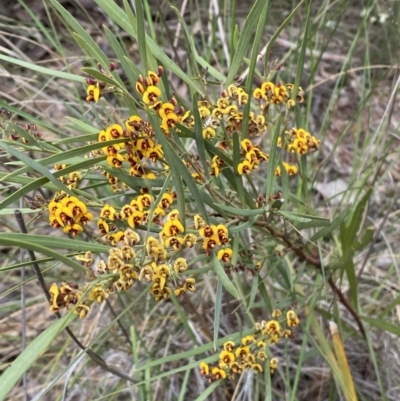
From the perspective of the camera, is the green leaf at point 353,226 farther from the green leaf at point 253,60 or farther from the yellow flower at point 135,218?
the yellow flower at point 135,218

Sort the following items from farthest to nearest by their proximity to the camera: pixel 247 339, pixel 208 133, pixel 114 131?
pixel 247 339 → pixel 208 133 → pixel 114 131

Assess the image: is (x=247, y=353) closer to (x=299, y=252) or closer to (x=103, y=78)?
(x=299, y=252)

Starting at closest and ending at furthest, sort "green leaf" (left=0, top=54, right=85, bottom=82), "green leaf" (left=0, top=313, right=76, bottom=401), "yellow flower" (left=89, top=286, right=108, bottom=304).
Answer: "green leaf" (left=0, top=313, right=76, bottom=401)
"yellow flower" (left=89, top=286, right=108, bottom=304)
"green leaf" (left=0, top=54, right=85, bottom=82)

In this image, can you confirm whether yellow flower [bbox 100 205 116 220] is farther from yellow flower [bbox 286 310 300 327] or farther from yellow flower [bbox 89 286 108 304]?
yellow flower [bbox 286 310 300 327]

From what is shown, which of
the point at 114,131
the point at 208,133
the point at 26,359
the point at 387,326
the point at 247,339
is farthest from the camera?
the point at 387,326

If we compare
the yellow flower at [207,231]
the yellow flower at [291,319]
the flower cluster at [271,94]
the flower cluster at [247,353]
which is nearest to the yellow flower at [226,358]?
the flower cluster at [247,353]

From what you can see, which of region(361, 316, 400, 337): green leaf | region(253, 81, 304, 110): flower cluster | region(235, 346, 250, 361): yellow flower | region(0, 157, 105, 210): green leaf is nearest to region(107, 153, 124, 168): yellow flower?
region(0, 157, 105, 210): green leaf

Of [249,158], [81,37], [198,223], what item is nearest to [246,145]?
[249,158]

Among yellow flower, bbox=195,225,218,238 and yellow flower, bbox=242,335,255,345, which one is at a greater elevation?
yellow flower, bbox=195,225,218,238
